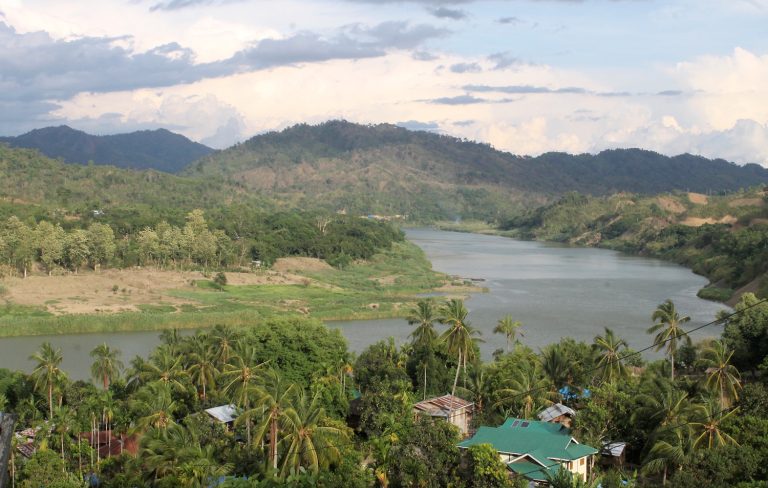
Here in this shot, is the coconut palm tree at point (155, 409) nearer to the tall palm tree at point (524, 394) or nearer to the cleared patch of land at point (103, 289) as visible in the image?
the tall palm tree at point (524, 394)

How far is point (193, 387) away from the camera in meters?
35.6

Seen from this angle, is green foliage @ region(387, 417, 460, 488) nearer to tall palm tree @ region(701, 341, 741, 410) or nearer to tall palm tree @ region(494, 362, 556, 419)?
tall palm tree @ region(494, 362, 556, 419)

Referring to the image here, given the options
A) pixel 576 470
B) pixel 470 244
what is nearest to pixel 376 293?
pixel 576 470

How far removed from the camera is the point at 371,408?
3231 cm

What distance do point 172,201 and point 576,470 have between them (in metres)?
147

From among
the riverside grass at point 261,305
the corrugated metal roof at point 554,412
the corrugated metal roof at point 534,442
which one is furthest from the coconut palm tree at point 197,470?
the riverside grass at point 261,305

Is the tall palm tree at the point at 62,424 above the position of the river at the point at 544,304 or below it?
above

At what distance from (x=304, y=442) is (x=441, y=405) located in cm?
1241

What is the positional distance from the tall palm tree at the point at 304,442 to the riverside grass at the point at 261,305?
38988 millimetres

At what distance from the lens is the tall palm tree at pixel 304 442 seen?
2455cm

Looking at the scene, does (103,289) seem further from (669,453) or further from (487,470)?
(669,453)

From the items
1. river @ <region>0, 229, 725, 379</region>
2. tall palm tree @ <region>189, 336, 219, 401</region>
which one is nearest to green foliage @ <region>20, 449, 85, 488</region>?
tall palm tree @ <region>189, 336, 219, 401</region>

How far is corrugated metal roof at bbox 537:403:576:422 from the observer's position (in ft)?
110

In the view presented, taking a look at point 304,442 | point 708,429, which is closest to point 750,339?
point 708,429
